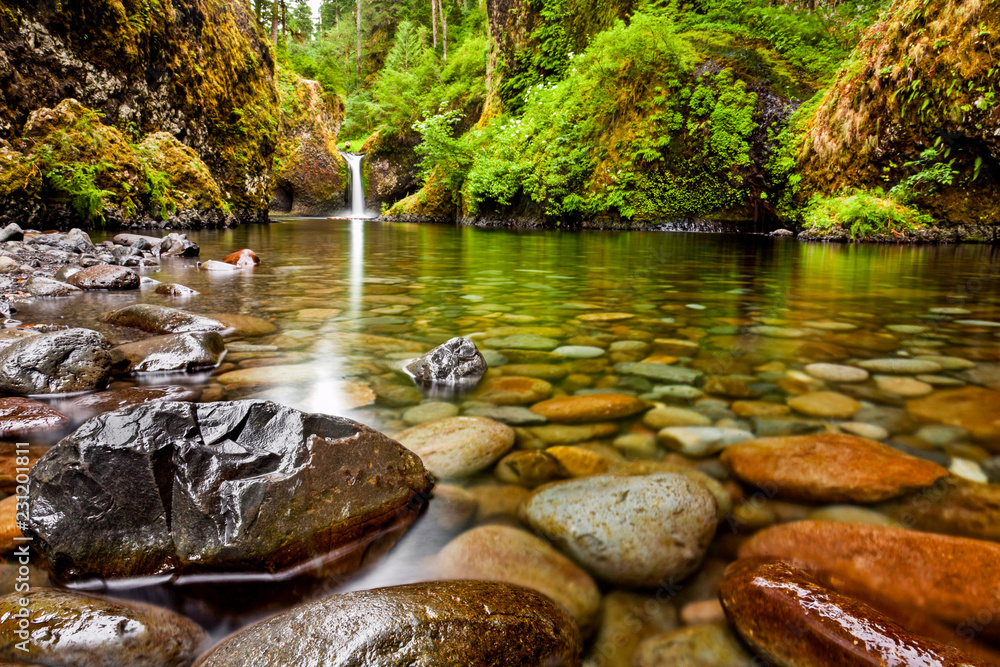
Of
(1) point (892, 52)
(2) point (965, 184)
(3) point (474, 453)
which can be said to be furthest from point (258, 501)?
(1) point (892, 52)

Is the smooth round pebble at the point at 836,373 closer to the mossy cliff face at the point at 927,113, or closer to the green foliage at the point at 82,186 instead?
the mossy cliff face at the point at 927,113

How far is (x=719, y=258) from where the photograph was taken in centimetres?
674

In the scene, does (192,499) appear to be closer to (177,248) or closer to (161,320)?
(161,320)

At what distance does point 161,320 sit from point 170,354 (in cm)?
72

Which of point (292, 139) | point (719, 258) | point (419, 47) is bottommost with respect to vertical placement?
point (719, 258)

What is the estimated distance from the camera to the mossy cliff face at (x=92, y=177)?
28.5 feet

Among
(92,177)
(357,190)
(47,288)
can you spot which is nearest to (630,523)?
(47,288)

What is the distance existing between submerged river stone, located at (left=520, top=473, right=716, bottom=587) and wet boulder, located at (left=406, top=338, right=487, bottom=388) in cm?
88

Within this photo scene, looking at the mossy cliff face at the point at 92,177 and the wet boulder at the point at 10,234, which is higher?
the mossy cliff face at the point at 92,177

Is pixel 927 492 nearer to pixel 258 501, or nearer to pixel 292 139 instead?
pixel 258 501

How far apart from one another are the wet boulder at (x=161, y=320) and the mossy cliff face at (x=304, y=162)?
26726 millimetres

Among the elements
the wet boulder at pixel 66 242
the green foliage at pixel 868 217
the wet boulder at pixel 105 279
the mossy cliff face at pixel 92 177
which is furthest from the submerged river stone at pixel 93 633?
the green foliage at pixel 868 217

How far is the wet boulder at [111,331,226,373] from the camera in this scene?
216 cm

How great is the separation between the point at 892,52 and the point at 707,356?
10008 millimetres
